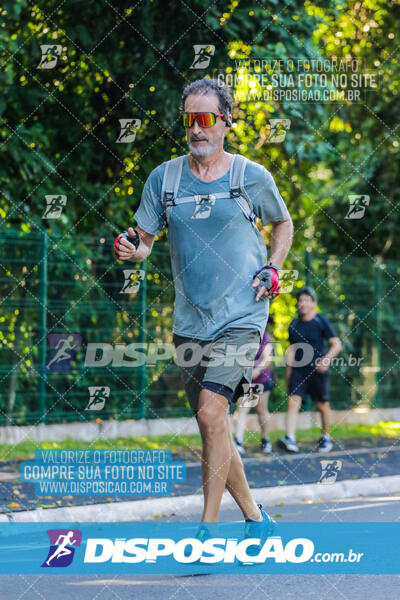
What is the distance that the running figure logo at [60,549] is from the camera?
6.05m

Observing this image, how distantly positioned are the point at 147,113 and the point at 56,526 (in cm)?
629

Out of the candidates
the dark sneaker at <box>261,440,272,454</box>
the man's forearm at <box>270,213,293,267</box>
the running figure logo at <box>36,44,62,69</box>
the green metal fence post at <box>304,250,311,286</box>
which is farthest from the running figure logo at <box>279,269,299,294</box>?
the man's forearm at <box>270,213,293,267</box>

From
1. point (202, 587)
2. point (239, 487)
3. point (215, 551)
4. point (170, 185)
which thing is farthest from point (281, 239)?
point (202, 587)

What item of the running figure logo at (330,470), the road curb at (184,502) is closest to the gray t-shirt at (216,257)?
the road curb at (184,502)

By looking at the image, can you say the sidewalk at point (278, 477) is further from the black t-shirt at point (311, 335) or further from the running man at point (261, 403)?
the black t-shirt at point (311, 335)

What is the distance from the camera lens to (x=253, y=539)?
18.5 feet

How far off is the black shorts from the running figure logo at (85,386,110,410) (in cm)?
208

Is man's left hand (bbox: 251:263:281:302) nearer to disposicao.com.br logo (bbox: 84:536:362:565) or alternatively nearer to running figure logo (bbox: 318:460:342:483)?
disposicao.com.br logo (bbox: 84:536:362:565)

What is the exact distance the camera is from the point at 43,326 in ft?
39.8

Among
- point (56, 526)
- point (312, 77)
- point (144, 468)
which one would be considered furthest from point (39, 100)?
point (56, 526)

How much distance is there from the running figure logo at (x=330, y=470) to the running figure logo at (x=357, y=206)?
21.7ft

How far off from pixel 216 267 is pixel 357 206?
12.1 meters

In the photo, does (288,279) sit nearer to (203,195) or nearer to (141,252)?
(141,252)

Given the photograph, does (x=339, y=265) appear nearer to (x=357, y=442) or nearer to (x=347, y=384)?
(x=347, y=384)
